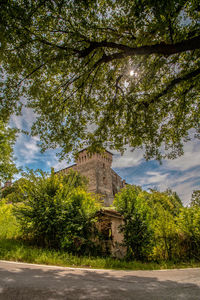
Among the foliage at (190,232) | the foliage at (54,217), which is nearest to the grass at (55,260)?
the foliage at (54,217)

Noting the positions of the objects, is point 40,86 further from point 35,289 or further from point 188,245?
point 188,245

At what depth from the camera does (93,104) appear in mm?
8570

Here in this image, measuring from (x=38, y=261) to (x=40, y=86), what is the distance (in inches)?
290

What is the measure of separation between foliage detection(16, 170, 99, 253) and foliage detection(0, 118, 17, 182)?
7.06 meters

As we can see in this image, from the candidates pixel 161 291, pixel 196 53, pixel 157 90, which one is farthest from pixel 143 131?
pixel 161 291

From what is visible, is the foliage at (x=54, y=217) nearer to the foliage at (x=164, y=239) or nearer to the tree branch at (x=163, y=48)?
the foliage at (x=164, y=239)

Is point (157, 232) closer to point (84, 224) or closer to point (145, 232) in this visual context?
point (145, 232)

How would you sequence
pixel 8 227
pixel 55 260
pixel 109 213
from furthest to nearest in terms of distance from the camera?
1. pixel 8 227
2. pixel 109 213
3. pixel 55 260

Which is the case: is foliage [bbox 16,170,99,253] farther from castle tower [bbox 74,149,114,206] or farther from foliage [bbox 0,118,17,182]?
castle tower [bbox 74,149,114,206]

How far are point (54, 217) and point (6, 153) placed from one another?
981 cm

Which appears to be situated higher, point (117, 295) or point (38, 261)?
point (117, 295)

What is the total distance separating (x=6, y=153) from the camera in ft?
45.3

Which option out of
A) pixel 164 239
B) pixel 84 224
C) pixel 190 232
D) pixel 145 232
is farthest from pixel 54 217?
pixel 190 232

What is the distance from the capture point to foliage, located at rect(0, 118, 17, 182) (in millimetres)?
13430
